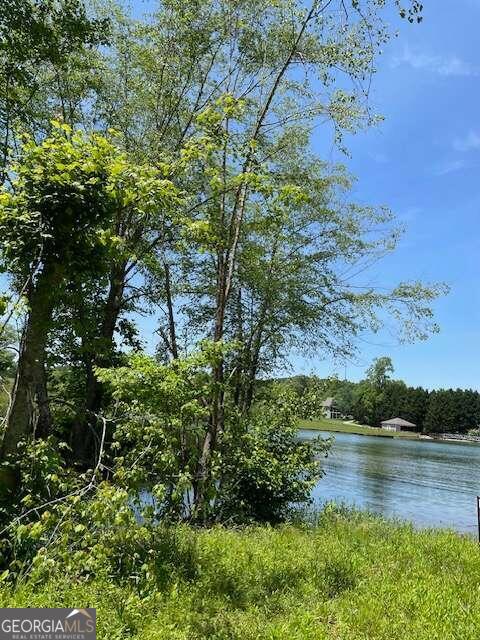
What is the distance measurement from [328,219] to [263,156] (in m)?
3.13

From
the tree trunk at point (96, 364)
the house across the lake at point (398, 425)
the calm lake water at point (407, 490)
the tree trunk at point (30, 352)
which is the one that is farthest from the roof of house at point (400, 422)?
the tree trunk at point (30, 352)

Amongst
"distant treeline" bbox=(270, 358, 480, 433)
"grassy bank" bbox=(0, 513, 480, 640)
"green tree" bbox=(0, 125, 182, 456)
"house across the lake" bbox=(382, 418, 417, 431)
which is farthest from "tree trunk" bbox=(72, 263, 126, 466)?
"house across the lake" bbox=(382, 418, 417, 431)

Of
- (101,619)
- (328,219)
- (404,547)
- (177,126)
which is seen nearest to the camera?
(101,619)

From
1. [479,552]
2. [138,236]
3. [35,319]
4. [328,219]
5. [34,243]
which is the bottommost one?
[479,552]

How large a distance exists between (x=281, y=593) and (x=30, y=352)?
3.39 metres

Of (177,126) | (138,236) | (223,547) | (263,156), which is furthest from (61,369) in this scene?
(223,547)

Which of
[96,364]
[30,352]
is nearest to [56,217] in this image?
[30,352]

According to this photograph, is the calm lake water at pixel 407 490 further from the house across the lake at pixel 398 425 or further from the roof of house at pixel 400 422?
the roof of house at pixel 400 422

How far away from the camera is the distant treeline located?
90.7 metres

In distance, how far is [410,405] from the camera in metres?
97.4

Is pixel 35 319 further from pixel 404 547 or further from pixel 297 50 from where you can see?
pixel 297 50

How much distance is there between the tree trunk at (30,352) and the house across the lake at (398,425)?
94943 mm

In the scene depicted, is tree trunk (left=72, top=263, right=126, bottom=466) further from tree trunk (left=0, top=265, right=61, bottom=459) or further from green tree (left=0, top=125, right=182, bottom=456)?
green tree (left=0, top=125, right=182, bottom=456)

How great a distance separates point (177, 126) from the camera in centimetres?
1270
